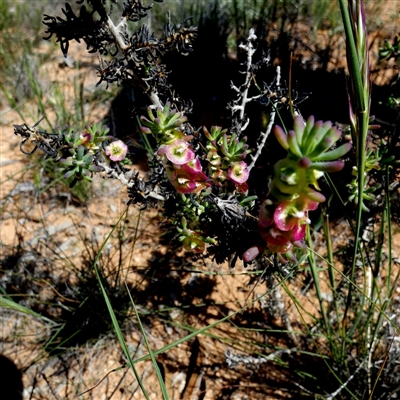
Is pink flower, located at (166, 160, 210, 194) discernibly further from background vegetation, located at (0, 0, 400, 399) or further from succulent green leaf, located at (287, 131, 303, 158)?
succulent green leaf, located at (287, 131, 303, 158)

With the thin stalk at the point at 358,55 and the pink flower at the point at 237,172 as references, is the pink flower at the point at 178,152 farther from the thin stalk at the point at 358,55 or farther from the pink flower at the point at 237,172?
the thin stalk at the point at 358,55

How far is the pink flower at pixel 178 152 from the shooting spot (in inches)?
34.0

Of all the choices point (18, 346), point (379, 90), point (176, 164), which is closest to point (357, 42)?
point (176, 164)

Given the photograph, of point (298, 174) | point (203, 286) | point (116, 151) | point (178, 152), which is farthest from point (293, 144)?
point (203, 286)

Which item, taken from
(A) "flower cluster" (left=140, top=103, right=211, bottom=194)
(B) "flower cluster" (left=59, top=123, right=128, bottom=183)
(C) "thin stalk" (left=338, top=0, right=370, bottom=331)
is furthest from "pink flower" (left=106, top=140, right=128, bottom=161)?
(C) "thin stalk" (left=338, top=0, right=370, bottom=331)

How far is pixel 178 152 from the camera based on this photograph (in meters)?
0.88

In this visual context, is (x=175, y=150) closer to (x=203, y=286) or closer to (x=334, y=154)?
(x=334, y=154)

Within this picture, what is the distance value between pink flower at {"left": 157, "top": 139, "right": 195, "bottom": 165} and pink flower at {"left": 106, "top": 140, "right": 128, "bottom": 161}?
10.3 inches

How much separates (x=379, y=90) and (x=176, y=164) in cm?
196

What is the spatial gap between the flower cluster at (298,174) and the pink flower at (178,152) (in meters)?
0.23

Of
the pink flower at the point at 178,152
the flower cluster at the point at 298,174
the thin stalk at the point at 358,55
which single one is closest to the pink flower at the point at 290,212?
the flower cluster at the point at 298,174

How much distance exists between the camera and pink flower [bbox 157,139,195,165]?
0.86 meters

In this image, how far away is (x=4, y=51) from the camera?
10.3 ft

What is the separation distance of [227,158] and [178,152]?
16cm
